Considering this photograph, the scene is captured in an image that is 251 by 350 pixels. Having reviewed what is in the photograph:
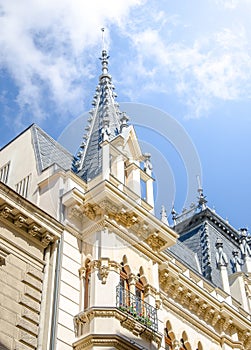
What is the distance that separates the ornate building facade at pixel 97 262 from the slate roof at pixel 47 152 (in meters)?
0.06

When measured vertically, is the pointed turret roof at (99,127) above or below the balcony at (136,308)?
above

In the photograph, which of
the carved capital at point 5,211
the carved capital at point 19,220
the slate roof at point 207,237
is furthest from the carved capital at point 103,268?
the slate roof at point 207,237

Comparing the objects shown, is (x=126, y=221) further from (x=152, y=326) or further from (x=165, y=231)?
(x=152, y=326)

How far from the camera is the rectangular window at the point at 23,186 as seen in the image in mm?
25438

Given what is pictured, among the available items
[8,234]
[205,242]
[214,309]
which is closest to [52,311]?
[8,234]

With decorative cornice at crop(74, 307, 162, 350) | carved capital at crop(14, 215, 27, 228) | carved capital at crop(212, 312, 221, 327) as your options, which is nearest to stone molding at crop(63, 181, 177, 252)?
carved capital at crop(14, 215, 27, 228)

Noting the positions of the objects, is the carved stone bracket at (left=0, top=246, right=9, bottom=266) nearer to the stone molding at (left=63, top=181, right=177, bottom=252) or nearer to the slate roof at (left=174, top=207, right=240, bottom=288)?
the stone molding at (left=63, top=181, right=177, bottom=252)

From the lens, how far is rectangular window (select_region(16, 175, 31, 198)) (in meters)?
25.4

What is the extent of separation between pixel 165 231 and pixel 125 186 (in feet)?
6.99

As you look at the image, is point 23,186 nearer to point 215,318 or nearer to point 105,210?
point 105,210

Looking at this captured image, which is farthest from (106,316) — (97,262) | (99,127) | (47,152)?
(99,127)

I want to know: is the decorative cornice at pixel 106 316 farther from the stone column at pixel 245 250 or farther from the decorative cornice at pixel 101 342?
the stone column at pixel 245 250

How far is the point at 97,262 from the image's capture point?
2203 cm

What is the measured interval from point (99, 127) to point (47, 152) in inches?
155
